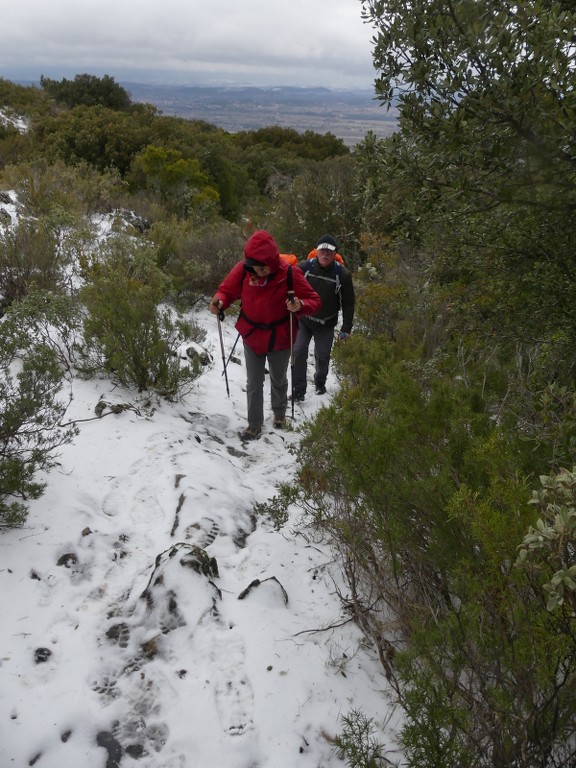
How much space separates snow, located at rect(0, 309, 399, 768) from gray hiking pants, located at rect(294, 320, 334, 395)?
6.71 feet

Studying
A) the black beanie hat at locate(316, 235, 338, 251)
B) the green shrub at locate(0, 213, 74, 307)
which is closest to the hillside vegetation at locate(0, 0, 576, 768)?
the black beanie hat at locate(316, 235, 338, 251)

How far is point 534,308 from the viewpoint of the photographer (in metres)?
3.11

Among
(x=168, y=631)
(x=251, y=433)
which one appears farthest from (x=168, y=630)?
(x=251, y=433)

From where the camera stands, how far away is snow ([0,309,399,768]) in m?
1.94

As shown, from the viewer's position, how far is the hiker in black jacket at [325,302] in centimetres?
520

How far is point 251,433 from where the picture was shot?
4.65 m

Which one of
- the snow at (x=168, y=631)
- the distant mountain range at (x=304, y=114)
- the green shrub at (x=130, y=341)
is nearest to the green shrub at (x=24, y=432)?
the snow at (x=168, y=631)

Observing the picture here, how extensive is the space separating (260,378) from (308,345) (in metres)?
1.24

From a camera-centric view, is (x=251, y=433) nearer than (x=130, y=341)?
No

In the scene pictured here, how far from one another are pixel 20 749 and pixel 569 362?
3259 mm

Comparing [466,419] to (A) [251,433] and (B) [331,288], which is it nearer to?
(A) [251,433]

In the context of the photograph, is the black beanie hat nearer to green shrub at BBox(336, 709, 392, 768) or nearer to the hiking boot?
the hiking boot

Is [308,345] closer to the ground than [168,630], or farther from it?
farther from it

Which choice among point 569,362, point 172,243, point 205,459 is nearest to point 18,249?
point 172,243
